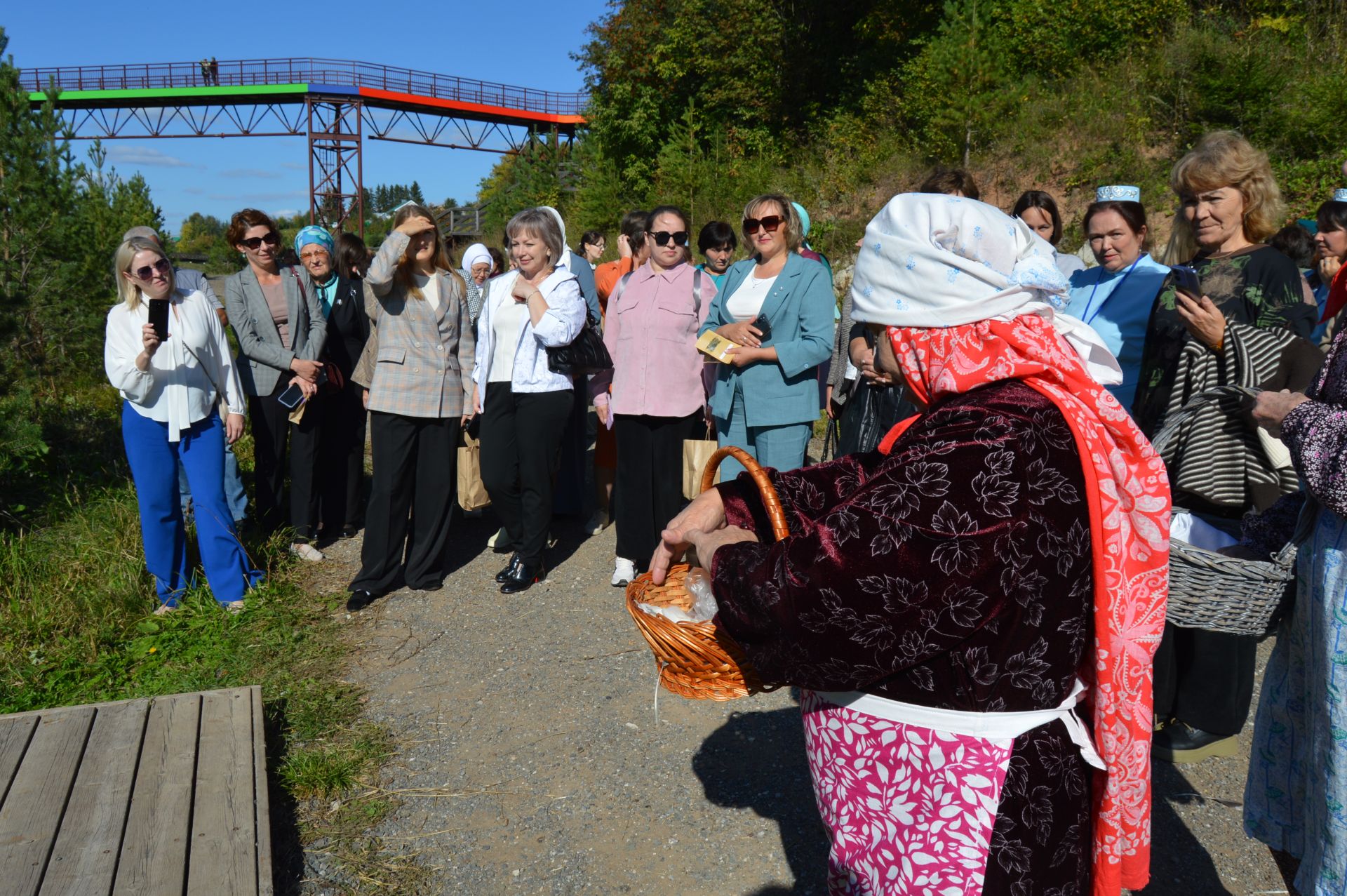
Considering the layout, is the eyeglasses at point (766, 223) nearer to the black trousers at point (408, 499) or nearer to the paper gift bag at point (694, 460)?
the paper gift bag at point (694, 460)

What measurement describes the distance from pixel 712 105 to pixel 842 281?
43.7 ft

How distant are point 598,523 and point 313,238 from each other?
2874 millimetres

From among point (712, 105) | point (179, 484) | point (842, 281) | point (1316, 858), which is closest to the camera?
point (1316, 858)

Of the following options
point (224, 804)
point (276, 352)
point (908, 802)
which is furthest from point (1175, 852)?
point (276, 352)

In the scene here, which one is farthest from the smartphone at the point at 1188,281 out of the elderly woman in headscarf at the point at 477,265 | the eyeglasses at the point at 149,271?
the elderly woman in headscarf at the point at 477,265

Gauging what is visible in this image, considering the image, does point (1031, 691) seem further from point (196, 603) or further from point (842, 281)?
point (842, 281)

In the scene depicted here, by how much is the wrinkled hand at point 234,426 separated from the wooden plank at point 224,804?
176 cm

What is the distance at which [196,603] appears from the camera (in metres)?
4.99

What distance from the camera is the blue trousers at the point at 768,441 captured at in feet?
16.0

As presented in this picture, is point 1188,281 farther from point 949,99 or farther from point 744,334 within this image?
point 949,99

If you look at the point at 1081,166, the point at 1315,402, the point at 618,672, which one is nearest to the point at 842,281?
the point at 1081,166

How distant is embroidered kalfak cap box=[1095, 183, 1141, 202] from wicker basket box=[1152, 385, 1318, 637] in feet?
7.05

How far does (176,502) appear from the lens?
16.2ft

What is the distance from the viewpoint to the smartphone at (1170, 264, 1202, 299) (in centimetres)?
290
